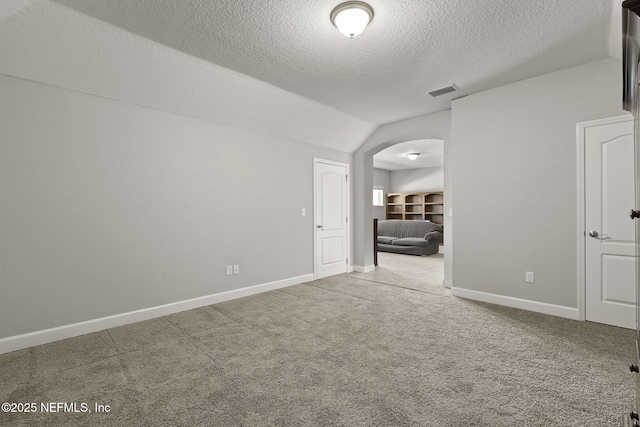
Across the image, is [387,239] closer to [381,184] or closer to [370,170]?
[370,170]

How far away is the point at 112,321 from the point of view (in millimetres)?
3008

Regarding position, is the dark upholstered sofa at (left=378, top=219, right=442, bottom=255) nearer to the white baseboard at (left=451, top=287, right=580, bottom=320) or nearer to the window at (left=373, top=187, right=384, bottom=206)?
the window at (left=373, top=187, right=384, bottom=206)

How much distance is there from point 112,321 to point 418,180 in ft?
33.3

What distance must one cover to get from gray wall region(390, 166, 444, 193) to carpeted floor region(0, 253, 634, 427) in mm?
7732

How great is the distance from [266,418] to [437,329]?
1.91m

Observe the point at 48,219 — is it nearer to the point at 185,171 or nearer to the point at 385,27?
the point at 185,171

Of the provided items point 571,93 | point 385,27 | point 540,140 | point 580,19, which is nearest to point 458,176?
point 540,140

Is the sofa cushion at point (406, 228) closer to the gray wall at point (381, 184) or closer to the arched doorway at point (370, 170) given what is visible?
the gray wall at point (381, 184)

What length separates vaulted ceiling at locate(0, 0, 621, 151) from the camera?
7.26ft

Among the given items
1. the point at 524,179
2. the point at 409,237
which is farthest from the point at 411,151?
the point at 524,179

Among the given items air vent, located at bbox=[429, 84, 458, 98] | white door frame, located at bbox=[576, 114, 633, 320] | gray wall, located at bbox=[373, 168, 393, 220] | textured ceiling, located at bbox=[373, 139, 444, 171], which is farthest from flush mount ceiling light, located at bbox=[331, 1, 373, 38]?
gray wall, located at bbox=[373, 168, 393, 220]

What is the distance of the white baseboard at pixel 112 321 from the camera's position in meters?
2.54

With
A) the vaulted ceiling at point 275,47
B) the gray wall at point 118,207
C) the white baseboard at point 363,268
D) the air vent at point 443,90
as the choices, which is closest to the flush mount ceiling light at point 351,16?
the vaulted ceiling at point 275,47

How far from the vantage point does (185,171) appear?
11.7 feet
